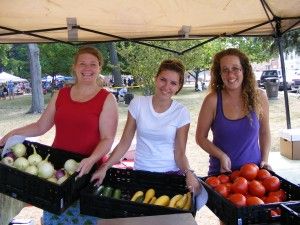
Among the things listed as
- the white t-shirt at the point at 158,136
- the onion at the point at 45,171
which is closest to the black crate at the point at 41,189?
the onion at the point at 45,171

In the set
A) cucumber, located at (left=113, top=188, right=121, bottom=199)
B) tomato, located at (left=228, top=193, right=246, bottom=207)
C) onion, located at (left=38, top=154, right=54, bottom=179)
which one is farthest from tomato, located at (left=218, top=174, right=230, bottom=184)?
onion, located at (left=38, top=154, right=54, bottom=179)

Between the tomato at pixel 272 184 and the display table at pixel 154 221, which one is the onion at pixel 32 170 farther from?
the tomato at pixel 272 184

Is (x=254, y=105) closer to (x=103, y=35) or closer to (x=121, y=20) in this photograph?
(x=121, y=20)

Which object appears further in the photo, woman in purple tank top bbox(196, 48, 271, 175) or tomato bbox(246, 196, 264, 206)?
woman in purple tank top bbox(196, 48, 271, 175)

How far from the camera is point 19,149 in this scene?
310cm

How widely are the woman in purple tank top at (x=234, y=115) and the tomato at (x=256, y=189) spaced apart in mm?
492

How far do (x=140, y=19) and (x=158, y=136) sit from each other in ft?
5.65

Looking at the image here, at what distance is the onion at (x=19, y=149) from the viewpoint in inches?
121

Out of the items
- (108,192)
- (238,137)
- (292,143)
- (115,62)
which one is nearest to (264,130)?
(238,137)

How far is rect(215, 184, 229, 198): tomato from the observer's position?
2.43 m

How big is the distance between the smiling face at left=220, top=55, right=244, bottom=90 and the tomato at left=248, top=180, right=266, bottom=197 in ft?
2.87

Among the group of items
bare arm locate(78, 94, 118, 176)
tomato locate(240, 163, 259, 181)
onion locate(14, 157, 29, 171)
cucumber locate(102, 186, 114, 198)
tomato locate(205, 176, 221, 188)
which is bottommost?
cucumber locate(102, 186, 114, 198)

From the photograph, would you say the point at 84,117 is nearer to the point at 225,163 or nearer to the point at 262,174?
the point at 225,163

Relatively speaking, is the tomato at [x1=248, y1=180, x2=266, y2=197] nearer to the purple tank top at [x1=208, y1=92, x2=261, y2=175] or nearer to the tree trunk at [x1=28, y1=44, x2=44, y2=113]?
the purple tank top at [x1=208, y1=92, x2=261, y2=175]
